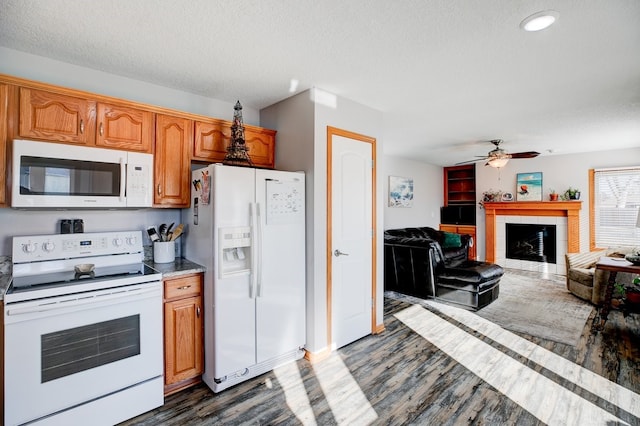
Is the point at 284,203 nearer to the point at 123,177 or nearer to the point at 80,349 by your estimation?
the point at 123,177

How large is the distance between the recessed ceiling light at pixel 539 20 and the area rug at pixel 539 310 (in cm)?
298

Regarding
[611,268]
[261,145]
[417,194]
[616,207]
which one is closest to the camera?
[261,145]

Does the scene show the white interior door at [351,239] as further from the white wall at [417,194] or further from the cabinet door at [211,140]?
the white wall at [417,194]

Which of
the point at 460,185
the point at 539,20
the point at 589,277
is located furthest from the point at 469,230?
the point at 539,20

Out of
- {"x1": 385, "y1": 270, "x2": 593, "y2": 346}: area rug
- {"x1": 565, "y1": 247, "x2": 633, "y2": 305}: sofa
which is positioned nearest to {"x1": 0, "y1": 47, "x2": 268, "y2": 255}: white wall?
{"x1": 385, "y1": 270, "x2": 593, "y2": 346}: area rug

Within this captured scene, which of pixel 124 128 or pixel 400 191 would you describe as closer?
pixel 124 128

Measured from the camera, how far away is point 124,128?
2.41 m

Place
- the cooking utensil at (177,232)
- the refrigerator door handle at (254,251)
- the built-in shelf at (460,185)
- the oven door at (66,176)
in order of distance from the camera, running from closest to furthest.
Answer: the oven door at (66,176) → the refrigerator door handle at (254,251) → the cooking utensil at (177,232) → the built-in shelf at (460,185)

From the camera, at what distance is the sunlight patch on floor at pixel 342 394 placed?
2.05 m

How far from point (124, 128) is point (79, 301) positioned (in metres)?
1.30

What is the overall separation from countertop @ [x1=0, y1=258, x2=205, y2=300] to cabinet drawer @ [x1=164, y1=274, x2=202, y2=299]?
51mm

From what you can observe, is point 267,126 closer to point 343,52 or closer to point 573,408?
point 343,52

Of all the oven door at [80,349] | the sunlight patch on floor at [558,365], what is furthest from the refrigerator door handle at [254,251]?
the sunlight patch on floor at [558,365]

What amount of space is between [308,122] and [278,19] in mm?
1078
